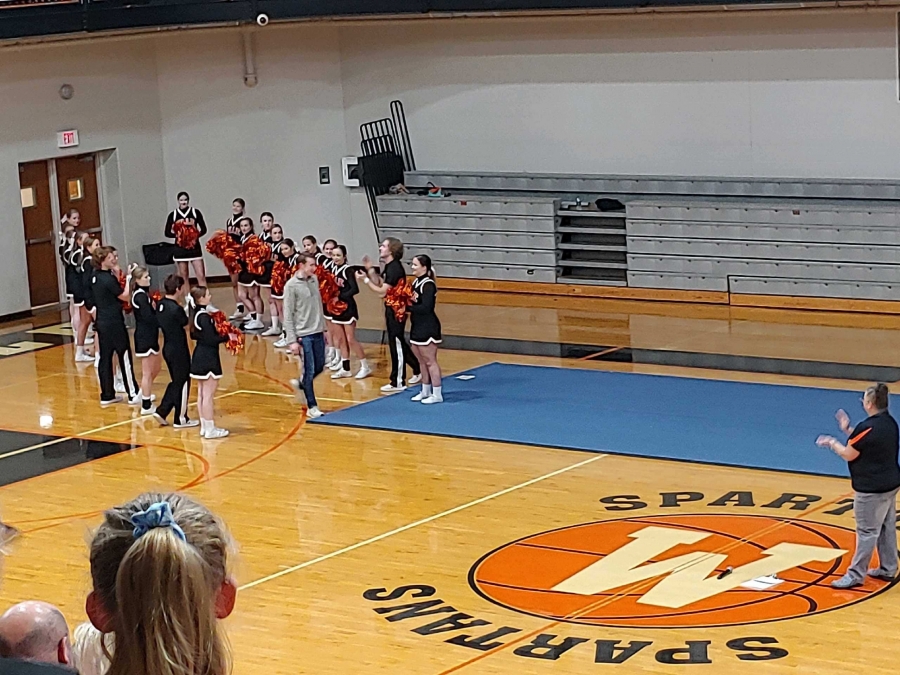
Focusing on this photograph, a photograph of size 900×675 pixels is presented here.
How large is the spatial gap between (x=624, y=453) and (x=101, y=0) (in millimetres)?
11805

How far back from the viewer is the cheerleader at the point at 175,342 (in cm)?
1520

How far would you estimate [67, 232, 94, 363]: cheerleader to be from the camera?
18.9 metres

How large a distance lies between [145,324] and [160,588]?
13.0m

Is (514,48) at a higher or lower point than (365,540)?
higher

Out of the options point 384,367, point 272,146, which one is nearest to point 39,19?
point 272,146

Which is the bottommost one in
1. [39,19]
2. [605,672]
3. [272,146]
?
[605,672]

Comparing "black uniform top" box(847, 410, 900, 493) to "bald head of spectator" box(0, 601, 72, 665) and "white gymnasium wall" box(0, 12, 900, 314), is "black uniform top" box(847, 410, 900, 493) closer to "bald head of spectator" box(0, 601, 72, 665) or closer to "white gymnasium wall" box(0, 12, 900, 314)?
"bald head of spectator" box(0, 601, 72, 665)

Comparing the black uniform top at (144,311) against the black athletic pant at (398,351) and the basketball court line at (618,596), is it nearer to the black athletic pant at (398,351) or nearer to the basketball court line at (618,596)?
the black athletic pant at (398,351)

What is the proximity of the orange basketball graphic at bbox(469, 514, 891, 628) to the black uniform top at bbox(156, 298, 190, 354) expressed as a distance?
5335 millimetres

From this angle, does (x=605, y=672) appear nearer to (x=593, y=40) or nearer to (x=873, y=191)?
(x=873, y=191)

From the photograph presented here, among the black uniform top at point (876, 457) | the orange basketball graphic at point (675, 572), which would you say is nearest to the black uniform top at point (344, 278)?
the orange basketball graphic at point (675, 572)

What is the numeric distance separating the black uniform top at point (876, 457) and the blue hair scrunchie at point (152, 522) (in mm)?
7267

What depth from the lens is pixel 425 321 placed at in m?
15.8

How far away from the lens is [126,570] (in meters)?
3.27
